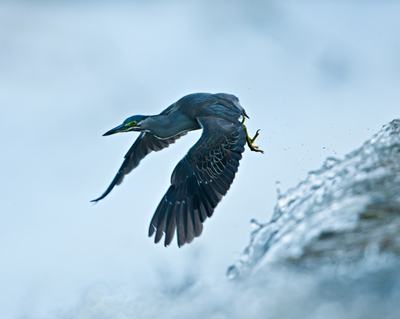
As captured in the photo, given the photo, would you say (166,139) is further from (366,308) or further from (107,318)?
(366,308)

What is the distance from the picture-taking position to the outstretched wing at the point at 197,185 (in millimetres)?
5293

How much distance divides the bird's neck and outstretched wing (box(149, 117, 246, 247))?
→ 0.78 meters

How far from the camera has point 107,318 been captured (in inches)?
187

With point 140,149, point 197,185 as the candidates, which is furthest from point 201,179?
point 140,149

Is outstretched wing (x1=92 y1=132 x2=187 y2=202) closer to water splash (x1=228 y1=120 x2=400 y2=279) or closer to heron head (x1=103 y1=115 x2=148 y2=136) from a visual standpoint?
heron head (x1=103 y1=115 x2=148 y2=136)

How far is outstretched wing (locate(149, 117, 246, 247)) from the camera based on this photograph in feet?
17.4

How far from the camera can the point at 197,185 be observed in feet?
17.6

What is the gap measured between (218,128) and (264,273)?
2.11 metres

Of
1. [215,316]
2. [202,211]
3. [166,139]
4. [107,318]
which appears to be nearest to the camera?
[215,316]

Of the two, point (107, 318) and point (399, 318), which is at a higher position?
→ point (107, 318)

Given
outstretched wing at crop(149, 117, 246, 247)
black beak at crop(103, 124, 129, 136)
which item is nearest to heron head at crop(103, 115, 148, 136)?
black beak at crop(103, 124, 129, 136)

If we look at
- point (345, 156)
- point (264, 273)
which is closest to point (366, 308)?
point (264, 273)

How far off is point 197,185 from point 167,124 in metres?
1.08

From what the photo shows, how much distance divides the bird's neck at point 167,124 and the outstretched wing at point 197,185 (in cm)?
78
